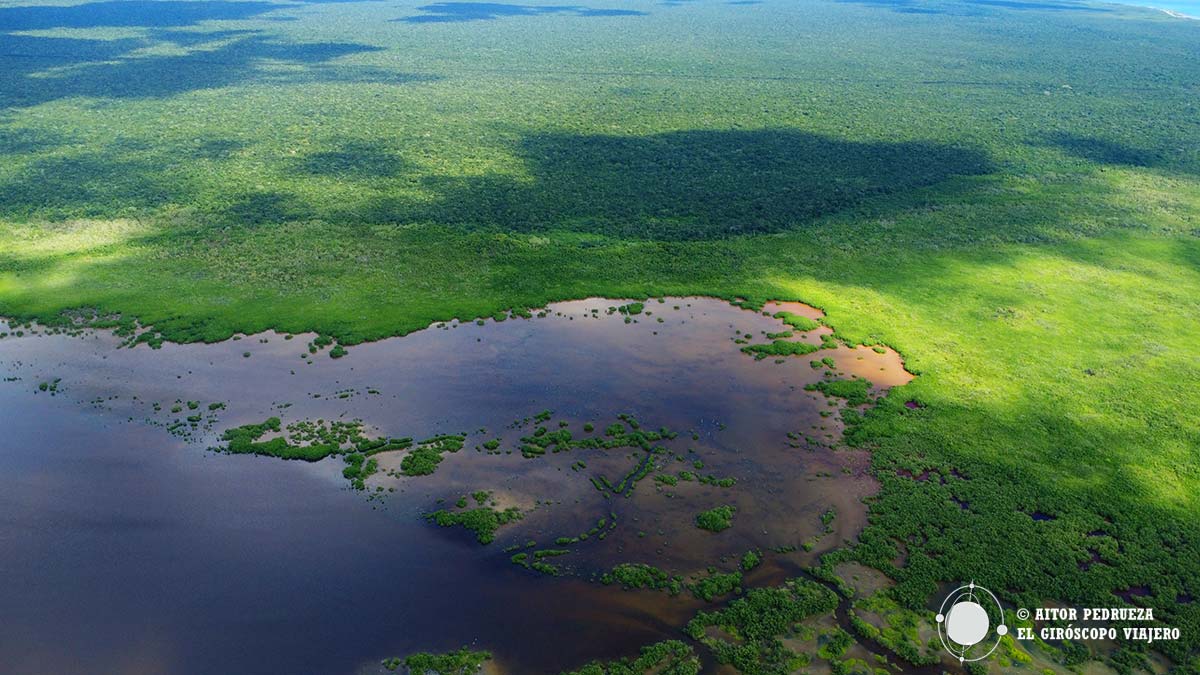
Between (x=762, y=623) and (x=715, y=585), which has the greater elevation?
(x=715, y=585)

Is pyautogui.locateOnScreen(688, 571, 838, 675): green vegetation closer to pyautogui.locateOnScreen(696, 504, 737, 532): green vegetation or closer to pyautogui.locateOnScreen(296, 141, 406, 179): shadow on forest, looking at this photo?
pyautogui.locateOnScreen(696, 504, 737, 532): green vegetation

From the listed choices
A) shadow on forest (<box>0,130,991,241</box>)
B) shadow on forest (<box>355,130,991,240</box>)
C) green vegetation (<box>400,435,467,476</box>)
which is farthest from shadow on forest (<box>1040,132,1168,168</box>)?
green vegetation (<box>400,435,467,476</box>)

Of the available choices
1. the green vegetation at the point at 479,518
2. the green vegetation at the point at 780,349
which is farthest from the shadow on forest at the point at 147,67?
the green vegetation at the point at 479,518

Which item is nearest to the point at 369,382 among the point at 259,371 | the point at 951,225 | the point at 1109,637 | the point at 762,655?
the point at 259,371

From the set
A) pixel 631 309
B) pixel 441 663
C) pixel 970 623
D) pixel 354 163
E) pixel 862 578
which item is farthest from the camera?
pixel 354 163

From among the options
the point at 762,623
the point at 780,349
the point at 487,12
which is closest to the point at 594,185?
the point at 780,349

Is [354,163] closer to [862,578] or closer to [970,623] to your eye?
[862,578]
